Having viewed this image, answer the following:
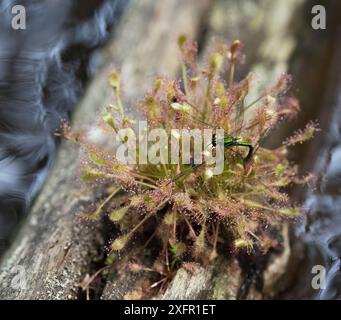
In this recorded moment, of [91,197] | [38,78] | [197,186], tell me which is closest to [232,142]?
[197,186]

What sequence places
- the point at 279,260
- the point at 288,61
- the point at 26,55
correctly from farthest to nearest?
1. the point at 26,55
2. the point at 288,61
3. the point at 279,260

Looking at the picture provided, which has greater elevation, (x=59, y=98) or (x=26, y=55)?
(x=26, y=55)

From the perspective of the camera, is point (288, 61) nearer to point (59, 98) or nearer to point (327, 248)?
point (327, 248)

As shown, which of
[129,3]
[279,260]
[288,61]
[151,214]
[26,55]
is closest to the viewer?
[151,214]

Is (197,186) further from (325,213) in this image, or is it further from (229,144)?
(325,213)

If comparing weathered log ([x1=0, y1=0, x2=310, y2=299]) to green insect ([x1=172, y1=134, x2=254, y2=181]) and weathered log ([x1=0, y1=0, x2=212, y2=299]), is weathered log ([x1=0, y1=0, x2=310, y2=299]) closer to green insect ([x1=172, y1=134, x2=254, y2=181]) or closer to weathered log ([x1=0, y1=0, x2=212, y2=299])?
weathered log ([x1=0, y1=0, x2=212, y2=299])

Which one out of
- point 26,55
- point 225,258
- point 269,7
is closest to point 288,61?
point 269,7
